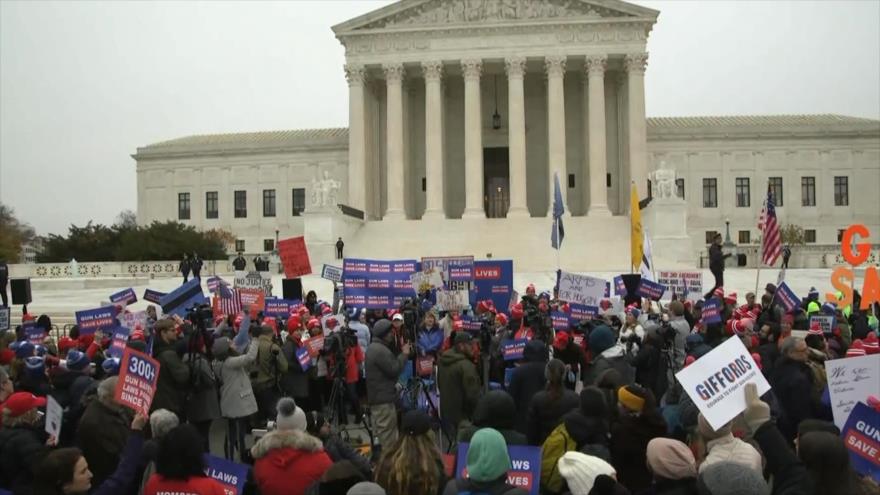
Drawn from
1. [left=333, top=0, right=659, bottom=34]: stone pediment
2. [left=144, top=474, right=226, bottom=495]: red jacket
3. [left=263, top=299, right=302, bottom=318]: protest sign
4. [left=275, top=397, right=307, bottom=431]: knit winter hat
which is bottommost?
[left=144, top=474, right=226, bottom=495]: red jacket

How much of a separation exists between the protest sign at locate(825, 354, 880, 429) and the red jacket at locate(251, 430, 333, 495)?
3.91m

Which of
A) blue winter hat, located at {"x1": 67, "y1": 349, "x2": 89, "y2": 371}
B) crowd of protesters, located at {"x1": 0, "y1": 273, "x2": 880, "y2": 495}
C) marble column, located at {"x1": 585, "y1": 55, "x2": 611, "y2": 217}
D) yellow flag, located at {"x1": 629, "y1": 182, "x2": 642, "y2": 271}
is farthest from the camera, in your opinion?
marble column, located at {"x1": 585, "y1": 55, "x2": 611, "y2": 217}

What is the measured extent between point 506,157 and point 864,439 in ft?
174

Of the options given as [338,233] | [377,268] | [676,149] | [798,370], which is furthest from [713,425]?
[676,149]

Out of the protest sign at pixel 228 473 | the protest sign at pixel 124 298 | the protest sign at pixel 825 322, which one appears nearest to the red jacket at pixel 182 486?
the protest sign at pixel 228 473

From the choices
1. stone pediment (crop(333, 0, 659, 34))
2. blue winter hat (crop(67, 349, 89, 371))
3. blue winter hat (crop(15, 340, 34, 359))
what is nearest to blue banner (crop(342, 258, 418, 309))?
blue winter hat (crop(15, 340, 34, 359))

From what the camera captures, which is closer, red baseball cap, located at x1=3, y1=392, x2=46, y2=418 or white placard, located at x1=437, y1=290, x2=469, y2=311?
red baseball cap, located at x1=3, y1=392, x2=46, y2=418

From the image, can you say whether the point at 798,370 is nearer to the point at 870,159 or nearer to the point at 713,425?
the point at 713,425

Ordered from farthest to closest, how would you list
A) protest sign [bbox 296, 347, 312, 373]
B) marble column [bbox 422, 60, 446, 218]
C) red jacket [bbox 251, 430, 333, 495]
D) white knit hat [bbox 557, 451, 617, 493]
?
marble column [bbox 422, 60, 446, 218] → protest sign [bbox 296, 347, 312, 373] → red jacket [bbox 251, 430, 333, 495] → white knit hat [bbox 557, 451, 617, 493]

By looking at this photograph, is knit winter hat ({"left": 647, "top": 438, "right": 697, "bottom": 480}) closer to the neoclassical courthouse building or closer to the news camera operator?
the news camera operator

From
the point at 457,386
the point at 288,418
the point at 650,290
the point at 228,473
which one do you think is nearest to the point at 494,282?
the point at 650,290

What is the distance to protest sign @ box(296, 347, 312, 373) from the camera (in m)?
10.5

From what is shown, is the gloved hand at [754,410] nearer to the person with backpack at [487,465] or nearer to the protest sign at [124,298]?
the person with backpack at [487,465]

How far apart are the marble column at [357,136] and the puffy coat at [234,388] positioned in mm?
42050
